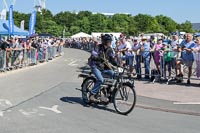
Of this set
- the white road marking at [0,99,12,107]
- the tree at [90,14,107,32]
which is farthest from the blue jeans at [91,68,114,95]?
the tree at [90,14,107,32]

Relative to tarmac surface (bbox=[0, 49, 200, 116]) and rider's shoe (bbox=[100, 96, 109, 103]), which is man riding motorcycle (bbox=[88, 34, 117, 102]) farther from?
tarmac surface (bbox=[0, 49, 200, 116])

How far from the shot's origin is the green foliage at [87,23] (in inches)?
3994

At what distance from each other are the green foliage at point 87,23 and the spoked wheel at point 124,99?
90186 millimetres

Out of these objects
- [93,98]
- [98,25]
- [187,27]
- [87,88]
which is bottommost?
[93,98]

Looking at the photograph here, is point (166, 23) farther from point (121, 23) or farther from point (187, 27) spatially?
point (121, 23)

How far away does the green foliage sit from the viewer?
101m

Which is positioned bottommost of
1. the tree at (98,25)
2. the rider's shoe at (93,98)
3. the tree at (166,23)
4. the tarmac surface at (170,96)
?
the tarmac surface at (170,96)

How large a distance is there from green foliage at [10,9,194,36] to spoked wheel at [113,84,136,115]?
90186mm

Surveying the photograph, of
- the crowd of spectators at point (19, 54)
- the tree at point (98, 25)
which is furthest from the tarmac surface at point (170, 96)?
the tree at point (98, 25)

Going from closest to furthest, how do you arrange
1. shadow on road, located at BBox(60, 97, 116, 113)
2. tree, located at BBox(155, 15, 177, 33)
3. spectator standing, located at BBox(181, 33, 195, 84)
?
shadow on road, located at BBox(60, 97, 116, 113), spectator standing, located at BBox(181, 33, 195, 84), tree, located at BBox(155, 15, 177, 33)

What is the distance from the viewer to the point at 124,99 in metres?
9.85

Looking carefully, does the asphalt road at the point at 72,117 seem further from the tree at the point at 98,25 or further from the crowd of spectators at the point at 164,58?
the tree at the point at 98,25

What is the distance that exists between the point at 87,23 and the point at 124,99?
95.9 metres

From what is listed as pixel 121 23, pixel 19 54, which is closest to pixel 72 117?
pixel 19 54
